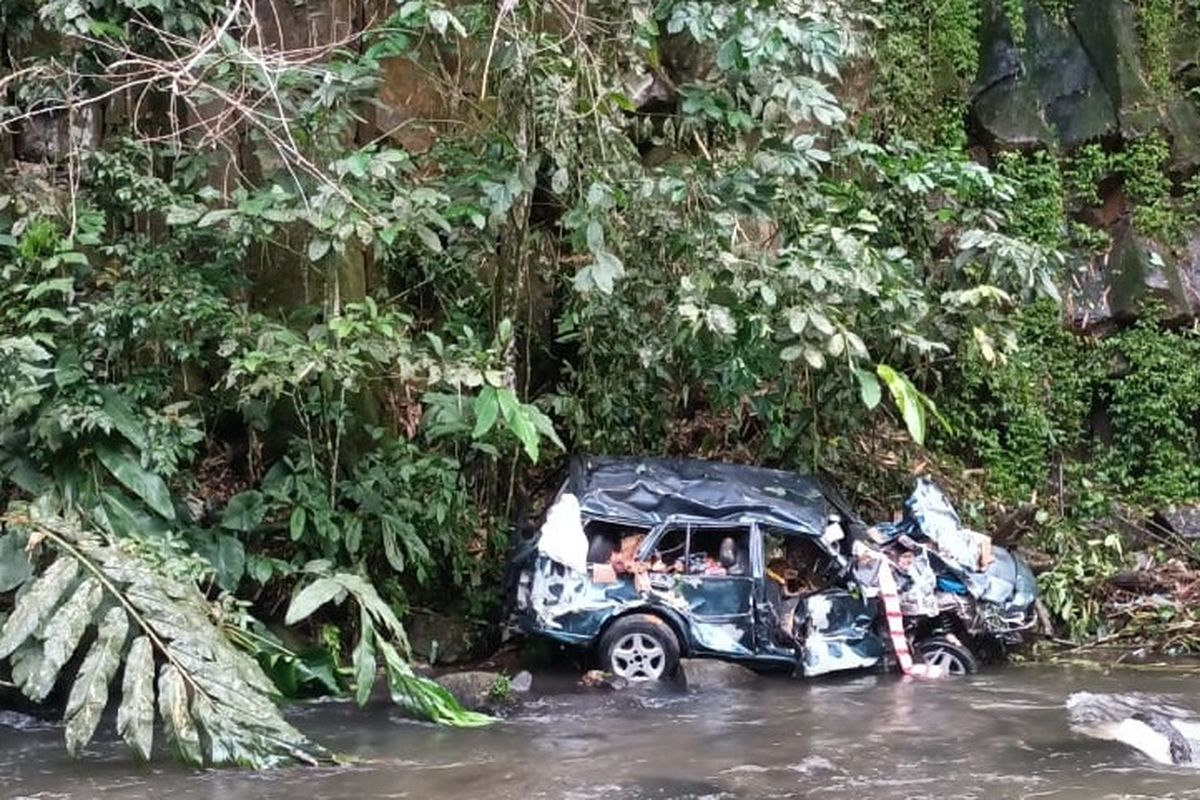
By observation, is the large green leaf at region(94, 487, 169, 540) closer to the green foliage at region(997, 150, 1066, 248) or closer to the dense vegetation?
the dense vegetation

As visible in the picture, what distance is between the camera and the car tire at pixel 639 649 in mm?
8016

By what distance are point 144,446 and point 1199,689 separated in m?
6.80

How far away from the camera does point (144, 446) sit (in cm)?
749

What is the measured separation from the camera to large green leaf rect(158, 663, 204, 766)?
5.85 meters

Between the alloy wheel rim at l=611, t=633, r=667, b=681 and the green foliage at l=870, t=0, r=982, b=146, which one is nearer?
the alloy wheel rim at l=611, t=633, r=667, b=681

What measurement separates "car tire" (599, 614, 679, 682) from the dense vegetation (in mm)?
1273

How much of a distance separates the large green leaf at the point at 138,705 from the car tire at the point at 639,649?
3.03 meters

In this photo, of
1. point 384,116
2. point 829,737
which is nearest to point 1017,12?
point 384,116

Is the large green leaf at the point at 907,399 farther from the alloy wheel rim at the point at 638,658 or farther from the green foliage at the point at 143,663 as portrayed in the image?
the green foliage at the point at 143,663

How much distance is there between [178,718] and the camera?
585 cm

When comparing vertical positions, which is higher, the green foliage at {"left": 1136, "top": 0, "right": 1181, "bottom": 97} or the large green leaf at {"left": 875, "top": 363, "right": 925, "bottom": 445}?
the green foliage at {"left": 1136, "top": 0, "right": 1181, "bottom": 97}

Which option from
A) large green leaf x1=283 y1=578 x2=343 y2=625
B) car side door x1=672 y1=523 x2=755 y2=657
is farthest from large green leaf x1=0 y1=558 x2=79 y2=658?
car side door x1=672 y1=523 x2=755 y2=657

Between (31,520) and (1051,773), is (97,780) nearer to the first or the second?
(31,520)

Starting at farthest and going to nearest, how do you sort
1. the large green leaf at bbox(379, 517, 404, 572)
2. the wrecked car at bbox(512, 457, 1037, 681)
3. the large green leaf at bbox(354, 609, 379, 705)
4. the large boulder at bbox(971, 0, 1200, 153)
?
the large boulder at bbox(971, 0, 1200, 153) < the large green leaf at bbox(379, 517, 404, 572) < the wrecked car at bbox(512, 457, 1037, 681) < the large green leaf at bbox(354, 609, 379, 705)
